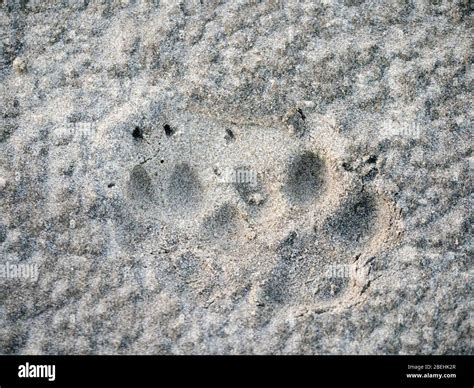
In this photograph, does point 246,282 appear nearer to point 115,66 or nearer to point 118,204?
point 118,204

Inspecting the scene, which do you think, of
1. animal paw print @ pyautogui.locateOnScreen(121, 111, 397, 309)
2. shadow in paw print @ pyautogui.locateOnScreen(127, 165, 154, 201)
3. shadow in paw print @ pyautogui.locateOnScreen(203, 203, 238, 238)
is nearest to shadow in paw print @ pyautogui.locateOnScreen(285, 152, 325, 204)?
animal paw print @ pyautogui.locateOnScreen(121, 111, 397, 309)

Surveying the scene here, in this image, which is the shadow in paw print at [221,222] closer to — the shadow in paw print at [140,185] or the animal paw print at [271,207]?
the animal paw print at [271,207]

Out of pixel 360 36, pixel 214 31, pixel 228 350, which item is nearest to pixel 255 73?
pixel 214 31

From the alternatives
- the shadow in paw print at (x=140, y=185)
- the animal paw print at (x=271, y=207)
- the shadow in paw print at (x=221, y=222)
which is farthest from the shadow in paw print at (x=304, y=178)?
the shadow in paw print at (x=140, y=185)

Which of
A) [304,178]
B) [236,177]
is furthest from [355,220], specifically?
[236,177]

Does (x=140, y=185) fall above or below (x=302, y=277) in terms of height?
above

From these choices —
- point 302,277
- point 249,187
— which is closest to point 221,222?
point 249,187

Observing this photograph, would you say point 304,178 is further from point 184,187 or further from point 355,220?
point 184,187
